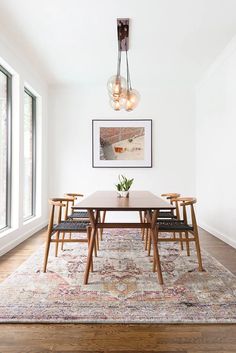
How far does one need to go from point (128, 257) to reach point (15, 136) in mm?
2234

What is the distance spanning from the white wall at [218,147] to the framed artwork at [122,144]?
0.99 m

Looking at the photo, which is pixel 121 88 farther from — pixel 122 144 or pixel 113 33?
pixel 122 144

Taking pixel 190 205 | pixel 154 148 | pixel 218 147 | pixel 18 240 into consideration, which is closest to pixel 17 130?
pixel 18 240

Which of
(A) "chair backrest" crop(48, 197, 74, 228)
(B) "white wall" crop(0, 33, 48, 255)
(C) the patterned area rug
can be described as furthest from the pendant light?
(C) the patterned area rug

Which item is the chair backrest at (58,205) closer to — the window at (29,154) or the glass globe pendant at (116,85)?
the glass globe pendant at (116,85)

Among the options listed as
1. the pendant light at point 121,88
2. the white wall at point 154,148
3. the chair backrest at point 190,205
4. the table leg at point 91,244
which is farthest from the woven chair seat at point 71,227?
the white wall at point 154,148

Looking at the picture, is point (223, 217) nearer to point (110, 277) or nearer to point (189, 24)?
point (110, 277)

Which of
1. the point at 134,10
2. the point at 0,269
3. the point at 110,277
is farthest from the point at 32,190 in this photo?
the point at 134,10

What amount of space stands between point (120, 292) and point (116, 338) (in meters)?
0.60

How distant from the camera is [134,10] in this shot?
3.02 m

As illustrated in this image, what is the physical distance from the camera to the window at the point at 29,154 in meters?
4.70

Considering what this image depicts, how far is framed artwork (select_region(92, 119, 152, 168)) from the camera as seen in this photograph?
18.1 ft

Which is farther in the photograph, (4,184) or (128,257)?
(4,184)

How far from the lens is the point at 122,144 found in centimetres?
554
